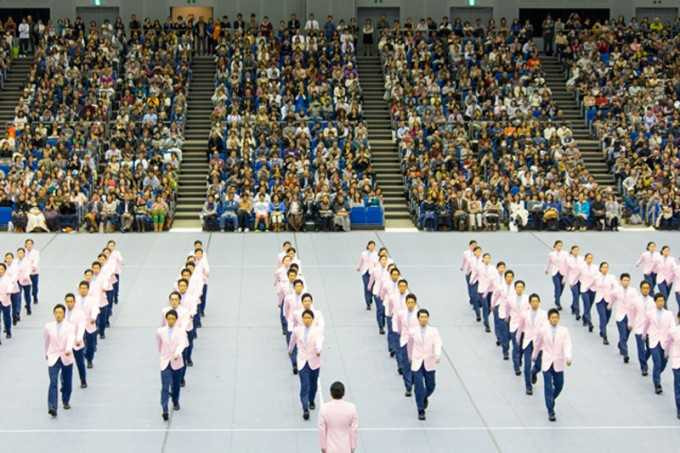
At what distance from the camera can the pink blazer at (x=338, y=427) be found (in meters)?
11.7

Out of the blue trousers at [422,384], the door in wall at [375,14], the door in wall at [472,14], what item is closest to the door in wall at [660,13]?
the door in wall at [472,14]

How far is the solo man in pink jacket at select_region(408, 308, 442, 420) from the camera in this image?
14.9 m

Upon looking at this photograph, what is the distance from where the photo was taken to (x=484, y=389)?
16641mm

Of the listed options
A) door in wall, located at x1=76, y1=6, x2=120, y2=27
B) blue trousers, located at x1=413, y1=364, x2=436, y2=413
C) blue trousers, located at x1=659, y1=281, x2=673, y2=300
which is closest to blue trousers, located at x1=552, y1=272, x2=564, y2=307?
blue trousers, located at x1=659, y1=281, x2=673, y2=300

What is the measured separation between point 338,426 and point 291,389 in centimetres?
484

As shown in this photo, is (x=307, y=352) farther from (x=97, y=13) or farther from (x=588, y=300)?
(x=97, y=13)

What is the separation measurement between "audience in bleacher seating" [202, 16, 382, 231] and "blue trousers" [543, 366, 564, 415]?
53.7ft

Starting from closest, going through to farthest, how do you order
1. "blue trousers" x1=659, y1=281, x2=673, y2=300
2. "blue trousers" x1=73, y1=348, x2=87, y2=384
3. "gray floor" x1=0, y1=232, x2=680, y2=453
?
"gray floor" x1=0, y1=232, x2=680, y2=453, "blue trousers" x1=73, y1=348, x2=87, y2=384, "blue trousers" x1=659, y1=281, x2=673, y2=300

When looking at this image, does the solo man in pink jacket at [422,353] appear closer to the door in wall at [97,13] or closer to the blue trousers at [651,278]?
the blue trousers at [651,278]

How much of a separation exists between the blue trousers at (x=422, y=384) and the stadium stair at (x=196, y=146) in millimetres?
17462

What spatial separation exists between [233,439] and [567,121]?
2567cm

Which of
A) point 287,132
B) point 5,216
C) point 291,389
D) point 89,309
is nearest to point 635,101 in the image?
point 287,132

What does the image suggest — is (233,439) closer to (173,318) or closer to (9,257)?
(173,318)

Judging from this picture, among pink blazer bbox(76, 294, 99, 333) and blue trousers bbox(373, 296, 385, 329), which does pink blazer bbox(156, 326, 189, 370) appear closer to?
A: pink blazer bbox(76, 294, 99, 333)
